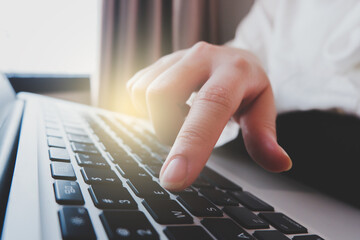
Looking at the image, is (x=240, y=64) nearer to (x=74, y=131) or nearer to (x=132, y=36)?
(x=74, y=131)

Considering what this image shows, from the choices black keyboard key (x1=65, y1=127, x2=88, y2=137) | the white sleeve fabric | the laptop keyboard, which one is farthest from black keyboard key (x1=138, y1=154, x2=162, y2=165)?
the white sleeve fabric

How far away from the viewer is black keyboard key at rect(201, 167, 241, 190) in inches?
14.1

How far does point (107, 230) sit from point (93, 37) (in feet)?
6.32

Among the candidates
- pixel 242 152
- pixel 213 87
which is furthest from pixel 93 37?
pixel 213 87

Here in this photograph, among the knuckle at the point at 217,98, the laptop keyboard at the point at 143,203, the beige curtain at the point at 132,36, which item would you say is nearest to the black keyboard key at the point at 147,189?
the laptop keyboard at the point at 143,203

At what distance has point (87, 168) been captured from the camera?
29 centimetres

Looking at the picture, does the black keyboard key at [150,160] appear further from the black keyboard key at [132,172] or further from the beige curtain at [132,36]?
the beige curtain at [132,36]

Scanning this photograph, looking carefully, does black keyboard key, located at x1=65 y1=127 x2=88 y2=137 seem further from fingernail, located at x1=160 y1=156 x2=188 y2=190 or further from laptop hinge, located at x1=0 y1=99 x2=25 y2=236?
fingernail, located at x1=160 y1=156 x2=188 y2=190

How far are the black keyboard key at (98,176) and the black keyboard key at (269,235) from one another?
5.1 inches

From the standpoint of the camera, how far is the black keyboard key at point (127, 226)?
0.58ft

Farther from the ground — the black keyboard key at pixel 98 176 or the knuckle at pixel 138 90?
the knuckle at pixel 138 90

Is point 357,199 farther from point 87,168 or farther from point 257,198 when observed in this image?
point 87,168

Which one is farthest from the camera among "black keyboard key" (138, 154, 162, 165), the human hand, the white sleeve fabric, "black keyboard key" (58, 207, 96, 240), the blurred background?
the blurred background

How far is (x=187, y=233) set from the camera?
0.20 metres
